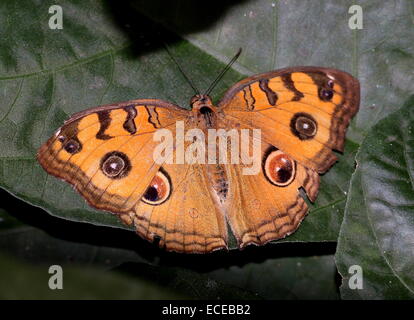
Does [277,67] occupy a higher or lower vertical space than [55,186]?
higher

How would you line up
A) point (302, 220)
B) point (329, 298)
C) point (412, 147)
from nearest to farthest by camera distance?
point (412, 147) < point (302, 220) < point (329, 298)

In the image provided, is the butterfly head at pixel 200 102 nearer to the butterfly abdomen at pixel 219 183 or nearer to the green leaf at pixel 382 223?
the butterfly abdomen at pixel 219 183

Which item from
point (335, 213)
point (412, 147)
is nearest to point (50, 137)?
point (335, 213)

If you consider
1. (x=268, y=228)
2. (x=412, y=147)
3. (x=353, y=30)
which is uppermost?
(x=353, y=30)

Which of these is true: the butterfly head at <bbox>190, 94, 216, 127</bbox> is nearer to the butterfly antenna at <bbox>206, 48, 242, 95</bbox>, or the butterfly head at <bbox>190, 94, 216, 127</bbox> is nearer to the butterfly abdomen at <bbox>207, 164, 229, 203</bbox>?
the butterfly antenna at <bbox>206, 48, 242, 95</bbox>

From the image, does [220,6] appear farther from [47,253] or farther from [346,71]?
[47,253]

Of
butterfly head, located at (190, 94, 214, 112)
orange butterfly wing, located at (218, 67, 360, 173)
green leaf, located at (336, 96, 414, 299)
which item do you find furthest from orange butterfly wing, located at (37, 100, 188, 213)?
green leaf, located at (336, 96, 414, 299)

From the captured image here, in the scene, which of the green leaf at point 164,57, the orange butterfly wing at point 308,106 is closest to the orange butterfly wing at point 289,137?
the orange butterfly wing at point 308,106
